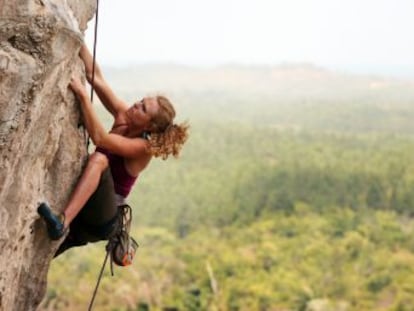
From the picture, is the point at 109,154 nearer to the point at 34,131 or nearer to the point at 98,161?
the point at 98,161

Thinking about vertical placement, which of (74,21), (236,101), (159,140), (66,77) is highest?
(74,21)

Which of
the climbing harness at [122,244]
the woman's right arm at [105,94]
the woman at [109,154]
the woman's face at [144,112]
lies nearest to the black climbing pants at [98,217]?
the woman at [109,154]

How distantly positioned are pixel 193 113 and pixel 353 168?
87.5m

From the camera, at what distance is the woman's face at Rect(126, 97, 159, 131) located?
14.8 ft

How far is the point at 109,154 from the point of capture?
4.58 metres

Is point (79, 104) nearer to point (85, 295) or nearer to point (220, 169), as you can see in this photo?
point (85, 295)

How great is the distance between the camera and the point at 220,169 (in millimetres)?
76312

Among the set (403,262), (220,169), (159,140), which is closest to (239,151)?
(220,169)

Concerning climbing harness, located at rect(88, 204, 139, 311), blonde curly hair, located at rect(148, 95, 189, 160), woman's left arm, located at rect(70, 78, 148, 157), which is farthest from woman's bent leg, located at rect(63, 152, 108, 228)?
climbing harness, located at rect(88, 204, 139, 311)

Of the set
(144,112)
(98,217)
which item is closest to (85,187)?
(98,217)

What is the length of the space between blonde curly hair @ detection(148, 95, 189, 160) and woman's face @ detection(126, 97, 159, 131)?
1.1 inches

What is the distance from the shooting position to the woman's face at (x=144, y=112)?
177 inches

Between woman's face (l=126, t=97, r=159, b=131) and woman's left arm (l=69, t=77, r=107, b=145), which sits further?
woman's face (l=126, t=97, r=159, b=131)

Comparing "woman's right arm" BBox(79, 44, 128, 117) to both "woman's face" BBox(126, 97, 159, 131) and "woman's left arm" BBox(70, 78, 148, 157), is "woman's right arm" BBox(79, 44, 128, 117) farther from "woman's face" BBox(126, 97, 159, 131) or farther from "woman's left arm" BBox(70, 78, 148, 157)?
"woman's left arm" BBox(70, 78, 148, 157)
